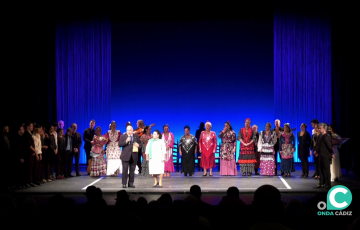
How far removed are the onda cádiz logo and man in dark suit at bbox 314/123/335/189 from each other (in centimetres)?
446

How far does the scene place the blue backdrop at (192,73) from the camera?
13961 millimetres

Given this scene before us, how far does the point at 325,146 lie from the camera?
27.9 feet

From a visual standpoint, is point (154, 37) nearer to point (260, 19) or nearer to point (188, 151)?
point (260, 19)

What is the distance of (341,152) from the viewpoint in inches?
506

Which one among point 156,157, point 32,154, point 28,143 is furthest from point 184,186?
point 28,143

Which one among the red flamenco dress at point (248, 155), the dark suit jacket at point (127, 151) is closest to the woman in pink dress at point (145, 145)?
the dark suit jacket at point (127, 151)

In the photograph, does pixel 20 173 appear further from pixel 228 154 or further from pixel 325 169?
pixel 325 169

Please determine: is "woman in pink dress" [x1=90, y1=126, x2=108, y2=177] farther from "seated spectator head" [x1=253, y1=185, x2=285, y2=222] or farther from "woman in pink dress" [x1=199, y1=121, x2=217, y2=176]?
"seated spectator head" [x1=253, y1=185, x2=285, y2=222]

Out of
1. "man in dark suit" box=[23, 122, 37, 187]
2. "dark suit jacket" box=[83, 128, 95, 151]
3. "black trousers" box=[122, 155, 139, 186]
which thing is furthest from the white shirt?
"dark suit jacket" box=[83, 128, 95, 151]

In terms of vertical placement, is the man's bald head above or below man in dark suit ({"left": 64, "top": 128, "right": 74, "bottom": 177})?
above

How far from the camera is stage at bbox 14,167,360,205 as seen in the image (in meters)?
7.97

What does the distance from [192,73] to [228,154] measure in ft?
13.9

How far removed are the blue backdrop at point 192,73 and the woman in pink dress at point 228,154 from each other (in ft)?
10.6

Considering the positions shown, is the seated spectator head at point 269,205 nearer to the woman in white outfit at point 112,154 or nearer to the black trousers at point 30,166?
the black trousers at point 30,166
